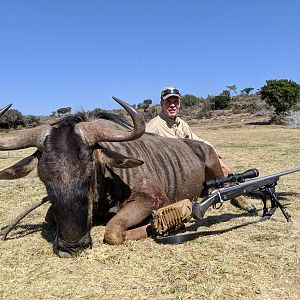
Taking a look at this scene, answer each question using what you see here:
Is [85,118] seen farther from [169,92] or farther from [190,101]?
[190,101]

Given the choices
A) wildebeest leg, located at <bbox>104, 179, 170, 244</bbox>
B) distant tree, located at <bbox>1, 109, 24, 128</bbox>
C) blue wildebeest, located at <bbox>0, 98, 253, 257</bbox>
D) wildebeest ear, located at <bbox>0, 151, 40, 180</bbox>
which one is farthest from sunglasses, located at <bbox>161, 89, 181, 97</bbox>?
distant tree, located at <bbox>1, 109, 24, 128</bbox>

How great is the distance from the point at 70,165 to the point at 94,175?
418 millimetres

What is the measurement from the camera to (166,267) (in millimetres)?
4043

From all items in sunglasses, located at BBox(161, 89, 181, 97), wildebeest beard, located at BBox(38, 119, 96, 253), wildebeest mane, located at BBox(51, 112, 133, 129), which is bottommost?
wildebeest beard, located at BBox(38, 119, 96, 253)

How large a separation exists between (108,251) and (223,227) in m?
1.66

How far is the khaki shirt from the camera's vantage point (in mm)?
8367

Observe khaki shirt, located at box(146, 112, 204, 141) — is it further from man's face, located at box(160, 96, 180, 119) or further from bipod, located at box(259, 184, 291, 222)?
bipod, located at box(259, 184, 291, 222)

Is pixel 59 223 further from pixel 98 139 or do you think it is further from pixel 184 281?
pixel 184 281

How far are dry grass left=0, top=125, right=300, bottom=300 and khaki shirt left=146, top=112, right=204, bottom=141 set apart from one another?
296 centimetres

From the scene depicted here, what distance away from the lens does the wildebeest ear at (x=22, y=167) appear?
4.79m

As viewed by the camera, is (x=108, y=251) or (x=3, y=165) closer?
(x=108, y=251)

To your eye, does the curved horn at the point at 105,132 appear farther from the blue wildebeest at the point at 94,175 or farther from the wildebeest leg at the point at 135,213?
the wildebeest leg at the point at 135,213

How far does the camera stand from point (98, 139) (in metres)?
4.64

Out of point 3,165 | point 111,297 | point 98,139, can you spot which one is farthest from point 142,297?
point 3,165
